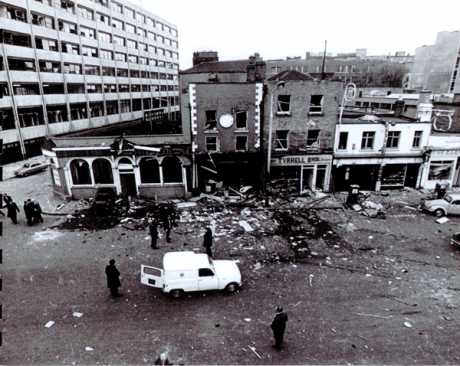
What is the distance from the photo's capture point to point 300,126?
24297mm

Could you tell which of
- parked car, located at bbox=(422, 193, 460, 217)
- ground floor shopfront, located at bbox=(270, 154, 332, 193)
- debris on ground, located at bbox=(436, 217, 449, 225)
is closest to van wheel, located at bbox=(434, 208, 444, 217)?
parked car, located at bbox=(422, 193, 460, 217)

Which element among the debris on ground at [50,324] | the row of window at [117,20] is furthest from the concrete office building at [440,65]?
the debris on ground at [50,324]

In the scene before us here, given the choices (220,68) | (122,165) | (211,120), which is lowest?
(122,165)

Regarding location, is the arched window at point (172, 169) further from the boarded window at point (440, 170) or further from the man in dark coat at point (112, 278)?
the boarded window at point (440, 170)

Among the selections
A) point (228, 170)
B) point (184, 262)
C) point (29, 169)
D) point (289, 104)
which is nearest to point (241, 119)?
point (289, 104)

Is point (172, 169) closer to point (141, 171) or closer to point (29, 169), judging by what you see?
point (141, 171)

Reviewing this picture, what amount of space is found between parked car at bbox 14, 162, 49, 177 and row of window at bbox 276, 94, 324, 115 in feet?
88.5

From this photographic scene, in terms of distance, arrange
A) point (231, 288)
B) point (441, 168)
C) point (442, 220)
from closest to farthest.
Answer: point (231, 288), point (442, 220), point (441, 168)

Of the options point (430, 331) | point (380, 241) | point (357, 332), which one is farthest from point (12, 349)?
point (380, 241)

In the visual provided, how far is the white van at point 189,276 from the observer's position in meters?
11.9

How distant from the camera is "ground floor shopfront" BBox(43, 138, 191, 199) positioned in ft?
72.6

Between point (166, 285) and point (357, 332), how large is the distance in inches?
292

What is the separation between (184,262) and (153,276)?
1.38 meters

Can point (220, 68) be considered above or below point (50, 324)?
above
